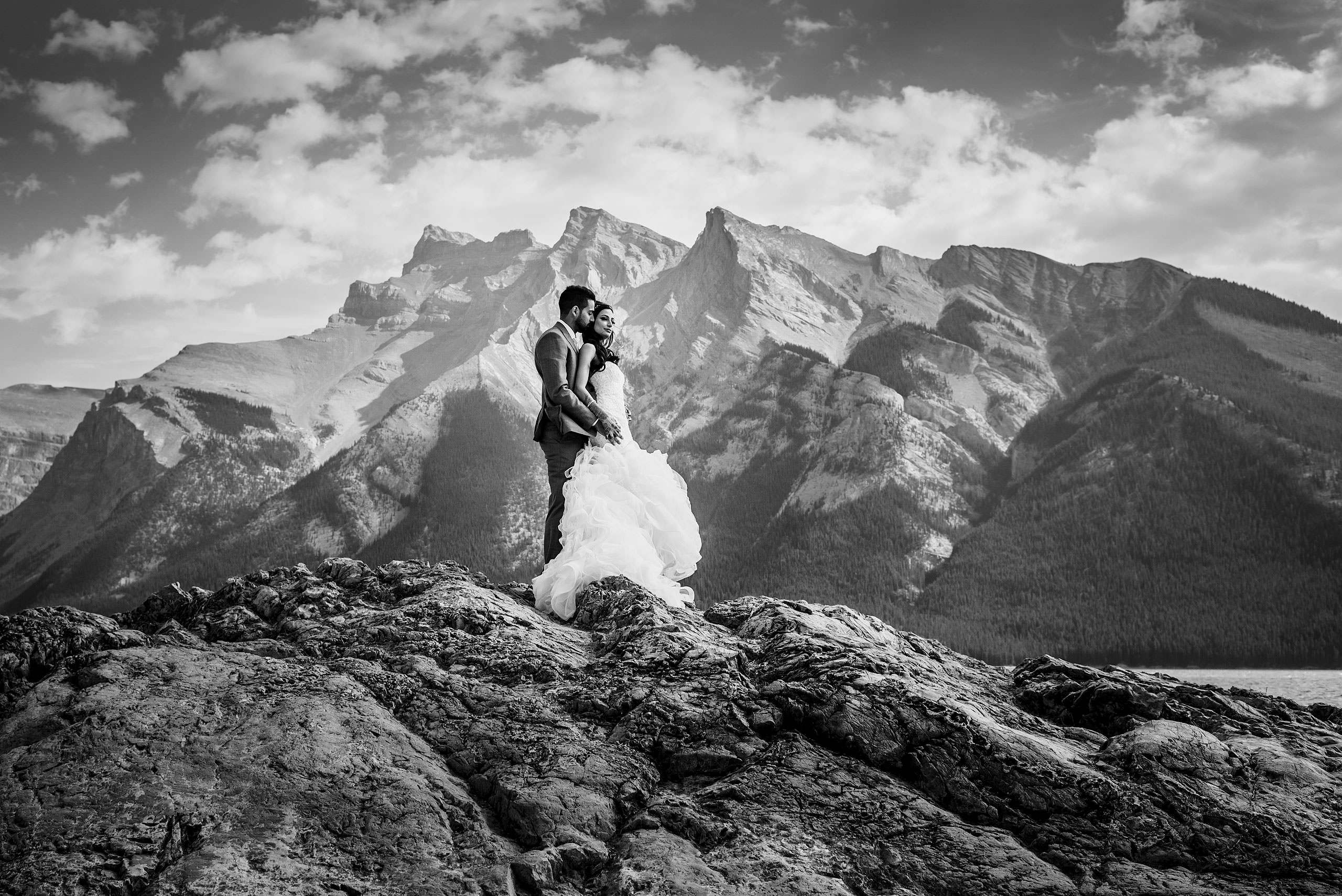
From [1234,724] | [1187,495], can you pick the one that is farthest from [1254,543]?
[1234,724]

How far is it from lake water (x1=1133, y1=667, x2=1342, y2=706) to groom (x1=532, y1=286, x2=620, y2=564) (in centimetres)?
6713

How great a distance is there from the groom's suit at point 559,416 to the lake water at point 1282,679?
220ft

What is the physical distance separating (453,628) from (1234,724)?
7561 mm

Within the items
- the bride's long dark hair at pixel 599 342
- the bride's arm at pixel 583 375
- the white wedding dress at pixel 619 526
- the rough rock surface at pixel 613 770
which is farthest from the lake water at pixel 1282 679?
the bride's arm at pixel 583 375

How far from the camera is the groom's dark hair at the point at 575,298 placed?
11.8 m

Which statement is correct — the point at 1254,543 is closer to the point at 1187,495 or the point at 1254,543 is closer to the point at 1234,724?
the point at 1187,495

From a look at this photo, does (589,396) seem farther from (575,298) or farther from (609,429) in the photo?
(575,298)

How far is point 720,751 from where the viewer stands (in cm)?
657

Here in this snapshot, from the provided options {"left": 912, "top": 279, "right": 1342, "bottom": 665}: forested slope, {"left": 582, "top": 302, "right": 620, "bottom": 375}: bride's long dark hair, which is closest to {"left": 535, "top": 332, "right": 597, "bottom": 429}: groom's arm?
{"left": 582, "top": 302, "right": 620, "bottom": 375}: bride's long dark hair

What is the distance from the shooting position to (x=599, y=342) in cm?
1212

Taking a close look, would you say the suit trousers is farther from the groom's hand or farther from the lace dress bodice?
the lace dress bodice

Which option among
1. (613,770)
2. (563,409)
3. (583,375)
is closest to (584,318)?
(583,375)

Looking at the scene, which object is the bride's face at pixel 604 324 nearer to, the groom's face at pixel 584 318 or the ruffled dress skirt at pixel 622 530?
the groom's face at pixel 584 318

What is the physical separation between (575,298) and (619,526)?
352 centimetres
